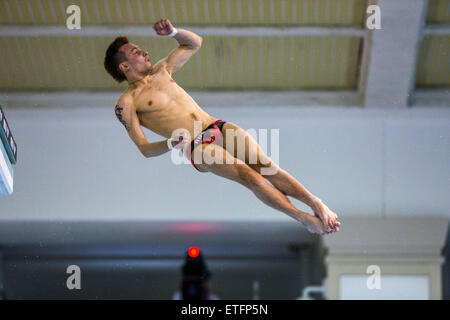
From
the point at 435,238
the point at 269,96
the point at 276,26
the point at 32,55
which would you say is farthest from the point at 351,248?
the point at 32,55

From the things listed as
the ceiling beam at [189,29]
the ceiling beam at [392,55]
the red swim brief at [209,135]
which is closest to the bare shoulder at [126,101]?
the red swim brief at [209,135]

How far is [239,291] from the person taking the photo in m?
15.0

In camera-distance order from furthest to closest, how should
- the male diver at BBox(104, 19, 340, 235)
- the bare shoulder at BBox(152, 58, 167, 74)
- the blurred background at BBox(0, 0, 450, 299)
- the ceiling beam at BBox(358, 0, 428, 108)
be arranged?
the blurred background at BBox(0, 0, 450, 299) < the ceiling beam at BBox(358, 0, 428, 108) < the bare shoulder at BBox(152, 58, 167, 74) < the male diver at BBox(104, 19, 340, 235)

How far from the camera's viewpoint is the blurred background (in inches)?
458

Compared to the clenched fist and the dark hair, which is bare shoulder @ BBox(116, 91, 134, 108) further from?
the clenched fist

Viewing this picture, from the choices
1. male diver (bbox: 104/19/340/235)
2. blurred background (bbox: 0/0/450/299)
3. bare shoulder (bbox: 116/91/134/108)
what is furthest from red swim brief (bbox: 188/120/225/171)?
blurred background (bbox: 0/0/450/299)

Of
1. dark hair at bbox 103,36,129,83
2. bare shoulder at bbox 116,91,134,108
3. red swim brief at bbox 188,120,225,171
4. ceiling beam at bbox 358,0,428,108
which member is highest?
ceiling beam at bbox 358,0,428,108

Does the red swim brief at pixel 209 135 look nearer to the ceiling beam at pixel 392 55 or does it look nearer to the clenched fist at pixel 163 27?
the clenched fist at pixel 163 27

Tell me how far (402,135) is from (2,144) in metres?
5.76

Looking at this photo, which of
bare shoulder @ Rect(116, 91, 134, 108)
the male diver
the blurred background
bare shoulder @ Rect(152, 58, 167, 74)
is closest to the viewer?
the male diver

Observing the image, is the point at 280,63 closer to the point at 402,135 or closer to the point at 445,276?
the point at 402,135

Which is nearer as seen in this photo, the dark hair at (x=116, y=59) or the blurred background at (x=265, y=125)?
the dark hair at (x=116, y=59)

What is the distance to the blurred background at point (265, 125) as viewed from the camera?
38.2 ft

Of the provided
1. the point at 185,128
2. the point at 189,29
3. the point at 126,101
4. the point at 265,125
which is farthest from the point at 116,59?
the point at 265,125
